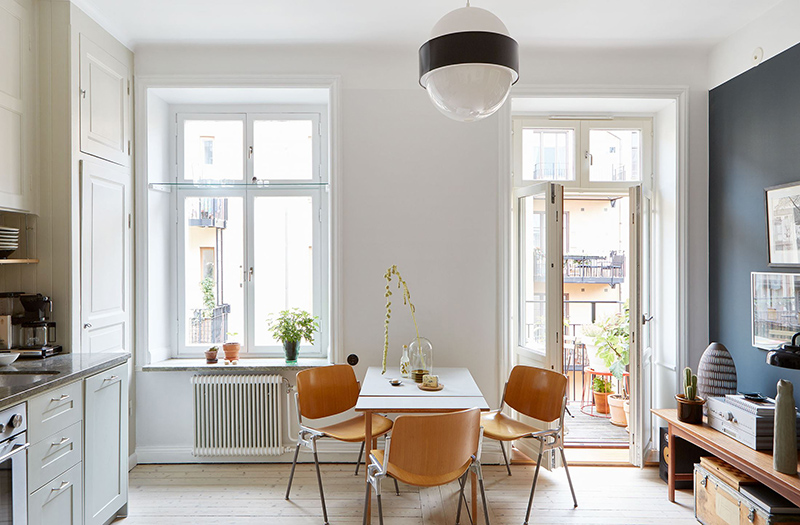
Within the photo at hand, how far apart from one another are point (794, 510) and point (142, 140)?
13.8 ft

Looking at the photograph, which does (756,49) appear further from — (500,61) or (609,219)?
(609,219)

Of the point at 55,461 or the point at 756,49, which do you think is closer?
the point at 55,461

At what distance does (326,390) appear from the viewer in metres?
3.20

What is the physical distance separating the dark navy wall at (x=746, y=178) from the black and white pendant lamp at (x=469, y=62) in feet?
6.72

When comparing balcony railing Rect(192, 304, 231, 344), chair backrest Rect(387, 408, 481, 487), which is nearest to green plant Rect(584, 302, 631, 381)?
chair backrest Rect(387, 408, 481, 487)

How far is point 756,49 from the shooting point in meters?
3.06

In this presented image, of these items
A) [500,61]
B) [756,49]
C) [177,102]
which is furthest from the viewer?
[177,102]

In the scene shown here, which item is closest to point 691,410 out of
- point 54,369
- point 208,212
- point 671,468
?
point 671,468

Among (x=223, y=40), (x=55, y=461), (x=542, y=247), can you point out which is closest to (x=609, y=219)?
(x=542, y=247)

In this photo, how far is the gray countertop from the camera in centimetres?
197

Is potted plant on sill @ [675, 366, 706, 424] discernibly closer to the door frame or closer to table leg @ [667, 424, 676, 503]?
table leg @ [667, 424, 676, 503]

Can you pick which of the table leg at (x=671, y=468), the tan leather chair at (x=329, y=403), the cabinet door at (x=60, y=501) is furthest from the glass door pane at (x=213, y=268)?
the table leg at (x=671, y=468)

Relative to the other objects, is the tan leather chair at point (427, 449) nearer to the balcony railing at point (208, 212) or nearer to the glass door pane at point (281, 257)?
the glass door pane at point (281, 257)

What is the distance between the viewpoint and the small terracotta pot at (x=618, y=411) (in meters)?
4.48
